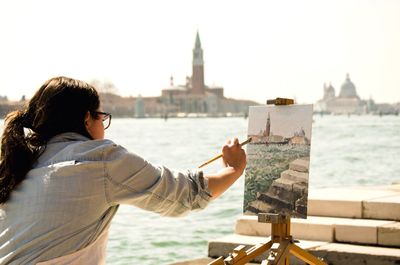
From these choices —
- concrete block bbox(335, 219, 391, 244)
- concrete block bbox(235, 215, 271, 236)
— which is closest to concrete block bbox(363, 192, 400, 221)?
concrete block bbox(335, 219, 391, 244)

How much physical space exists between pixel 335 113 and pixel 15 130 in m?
146

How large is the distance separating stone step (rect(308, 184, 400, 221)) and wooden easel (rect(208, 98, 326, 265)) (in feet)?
6.95

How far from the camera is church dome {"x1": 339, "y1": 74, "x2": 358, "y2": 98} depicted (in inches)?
5920

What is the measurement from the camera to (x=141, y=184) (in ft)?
6.22

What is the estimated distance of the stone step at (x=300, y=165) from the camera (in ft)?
9.29

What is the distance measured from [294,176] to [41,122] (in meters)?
1.17

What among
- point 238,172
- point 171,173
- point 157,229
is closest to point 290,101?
point 238,172

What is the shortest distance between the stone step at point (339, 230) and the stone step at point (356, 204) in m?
0.07

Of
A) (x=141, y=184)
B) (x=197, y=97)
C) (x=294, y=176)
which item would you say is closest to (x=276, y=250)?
(x=294, y=176)

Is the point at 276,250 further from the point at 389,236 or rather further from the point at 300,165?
the point at 389,236

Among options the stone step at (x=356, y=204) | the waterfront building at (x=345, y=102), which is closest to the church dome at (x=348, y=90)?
the waterfront building at (x=345, y=102)

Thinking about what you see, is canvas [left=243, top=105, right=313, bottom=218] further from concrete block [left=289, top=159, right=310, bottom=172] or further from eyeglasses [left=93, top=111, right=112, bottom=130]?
eyeglasses [left=93, top=111, right=112, bottom=130]

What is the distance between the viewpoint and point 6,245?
6.24 ft

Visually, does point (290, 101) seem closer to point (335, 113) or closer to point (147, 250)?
point (147, 250)
